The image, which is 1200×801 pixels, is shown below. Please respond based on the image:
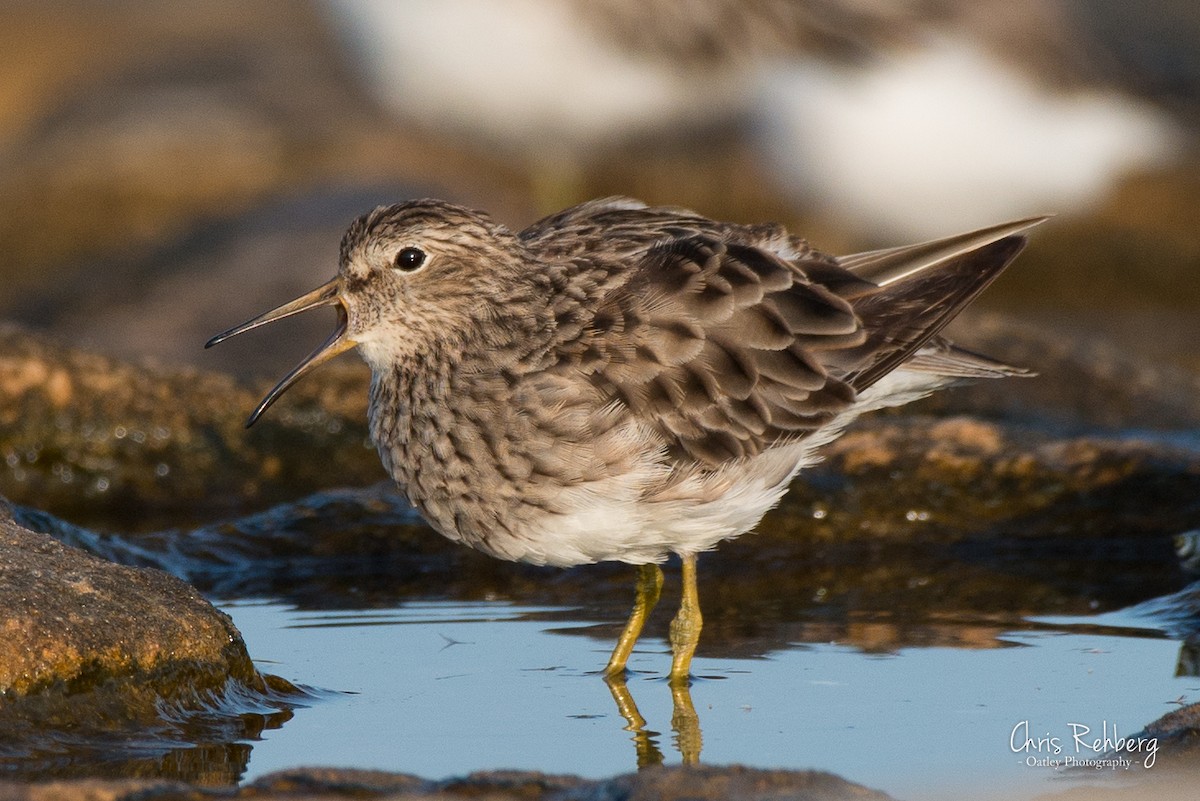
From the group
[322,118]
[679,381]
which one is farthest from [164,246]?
[679,381]

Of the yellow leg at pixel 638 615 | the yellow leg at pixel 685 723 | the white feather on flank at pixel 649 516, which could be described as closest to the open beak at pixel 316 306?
the white feather on flank at pixel 649 516

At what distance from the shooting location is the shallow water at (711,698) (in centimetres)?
579

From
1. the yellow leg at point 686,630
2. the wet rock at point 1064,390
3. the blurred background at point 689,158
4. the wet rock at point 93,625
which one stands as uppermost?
the blurred background at point 689,158

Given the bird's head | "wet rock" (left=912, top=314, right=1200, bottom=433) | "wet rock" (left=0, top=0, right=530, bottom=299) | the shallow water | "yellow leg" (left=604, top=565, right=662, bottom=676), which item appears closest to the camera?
the shallow water

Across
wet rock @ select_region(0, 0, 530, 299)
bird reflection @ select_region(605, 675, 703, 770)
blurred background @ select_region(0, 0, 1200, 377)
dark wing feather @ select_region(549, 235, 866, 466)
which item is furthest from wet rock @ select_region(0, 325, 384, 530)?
wet rock @ select_region(0, 0, 530, 299)

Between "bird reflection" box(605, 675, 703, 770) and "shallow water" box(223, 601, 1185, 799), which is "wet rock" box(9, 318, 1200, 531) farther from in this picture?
"bird reflection" box(605, 675, 703, 770)

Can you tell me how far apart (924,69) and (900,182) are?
36.6 inches

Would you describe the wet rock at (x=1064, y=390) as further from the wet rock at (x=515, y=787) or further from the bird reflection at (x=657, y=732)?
the wet rock at (x=515, y=787)

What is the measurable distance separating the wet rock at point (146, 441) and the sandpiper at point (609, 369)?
2148 millimetres

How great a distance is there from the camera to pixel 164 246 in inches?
586

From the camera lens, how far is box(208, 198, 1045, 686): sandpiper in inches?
264

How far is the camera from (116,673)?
19.5 ft

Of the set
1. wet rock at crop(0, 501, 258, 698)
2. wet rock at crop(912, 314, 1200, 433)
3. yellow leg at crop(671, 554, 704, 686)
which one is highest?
wet rock at crop(912, 314, 1200, 433)

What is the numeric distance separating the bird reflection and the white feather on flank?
510mm
